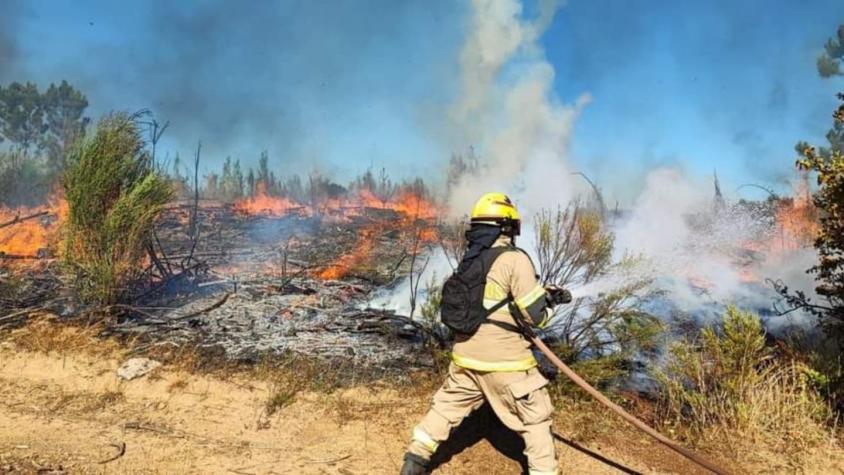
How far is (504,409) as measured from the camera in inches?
144

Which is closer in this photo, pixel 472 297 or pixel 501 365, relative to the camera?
pixel 501 365

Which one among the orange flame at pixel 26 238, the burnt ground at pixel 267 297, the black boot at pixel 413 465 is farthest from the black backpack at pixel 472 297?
the orange flame at pixel 26 238

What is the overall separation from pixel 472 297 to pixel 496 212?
0.64m

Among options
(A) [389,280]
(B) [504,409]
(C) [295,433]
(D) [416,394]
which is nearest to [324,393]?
(C) [295,433]

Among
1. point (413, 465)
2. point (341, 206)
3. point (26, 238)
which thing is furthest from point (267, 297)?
point (341, 206)

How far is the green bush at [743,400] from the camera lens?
4.49 meters

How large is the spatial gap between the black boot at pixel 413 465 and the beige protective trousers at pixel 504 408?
35 mm

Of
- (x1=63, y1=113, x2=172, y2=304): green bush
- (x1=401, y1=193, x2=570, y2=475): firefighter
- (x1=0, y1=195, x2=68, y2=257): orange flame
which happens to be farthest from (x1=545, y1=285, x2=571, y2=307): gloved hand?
(x1=0, y1=195, x2=68, y2=257): orange flame

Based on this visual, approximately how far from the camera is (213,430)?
15.5ft

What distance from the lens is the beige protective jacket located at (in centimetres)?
362

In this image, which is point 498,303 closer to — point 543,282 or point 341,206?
point 543,282

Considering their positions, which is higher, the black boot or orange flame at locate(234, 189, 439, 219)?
orange flame at locate(234, 189, 439, 219)

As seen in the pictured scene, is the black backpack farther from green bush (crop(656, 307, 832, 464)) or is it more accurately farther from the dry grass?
the dry grass

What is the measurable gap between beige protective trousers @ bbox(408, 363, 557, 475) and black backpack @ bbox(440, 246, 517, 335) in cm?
36
